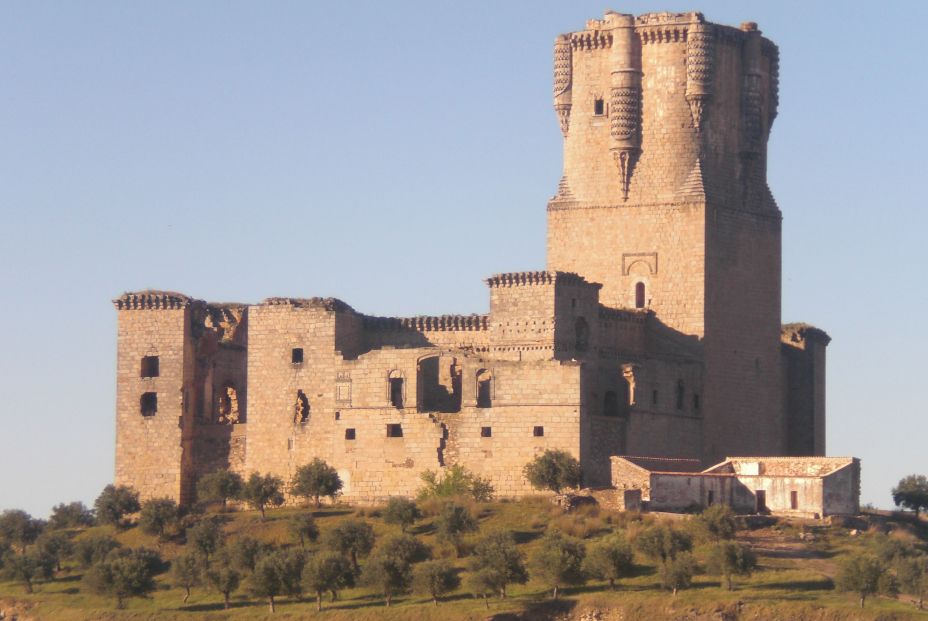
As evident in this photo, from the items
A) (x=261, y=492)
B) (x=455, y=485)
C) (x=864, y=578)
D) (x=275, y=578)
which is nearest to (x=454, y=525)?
(x=455, y=485)

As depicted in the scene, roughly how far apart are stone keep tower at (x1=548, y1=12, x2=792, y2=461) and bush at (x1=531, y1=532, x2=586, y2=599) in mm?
11450

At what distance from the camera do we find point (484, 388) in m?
81.4

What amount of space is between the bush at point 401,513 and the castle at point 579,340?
3.08m

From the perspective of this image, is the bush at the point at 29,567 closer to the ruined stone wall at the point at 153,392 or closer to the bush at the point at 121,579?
the bush at the point at 121,579

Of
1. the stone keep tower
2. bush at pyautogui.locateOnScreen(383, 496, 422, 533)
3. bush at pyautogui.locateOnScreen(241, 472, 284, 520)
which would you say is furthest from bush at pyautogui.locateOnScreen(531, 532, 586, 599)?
the stone keep tower

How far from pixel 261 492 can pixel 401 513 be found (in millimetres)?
5036

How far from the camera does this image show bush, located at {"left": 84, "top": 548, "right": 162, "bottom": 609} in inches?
2985

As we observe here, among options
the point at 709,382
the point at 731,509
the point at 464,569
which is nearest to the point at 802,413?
the point at 709,382

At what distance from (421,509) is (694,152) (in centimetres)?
1369

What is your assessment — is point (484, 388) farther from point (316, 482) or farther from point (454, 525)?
point (454, 525)

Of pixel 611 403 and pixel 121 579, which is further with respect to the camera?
pixel 611 403

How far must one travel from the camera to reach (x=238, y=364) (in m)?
87.2

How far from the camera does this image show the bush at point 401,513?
77.7 m

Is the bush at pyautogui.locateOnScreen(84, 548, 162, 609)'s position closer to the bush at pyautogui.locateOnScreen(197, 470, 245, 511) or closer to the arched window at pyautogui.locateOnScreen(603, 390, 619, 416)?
the bush at pyautogui.locateOnScreen(197, 470, 245, 511)
